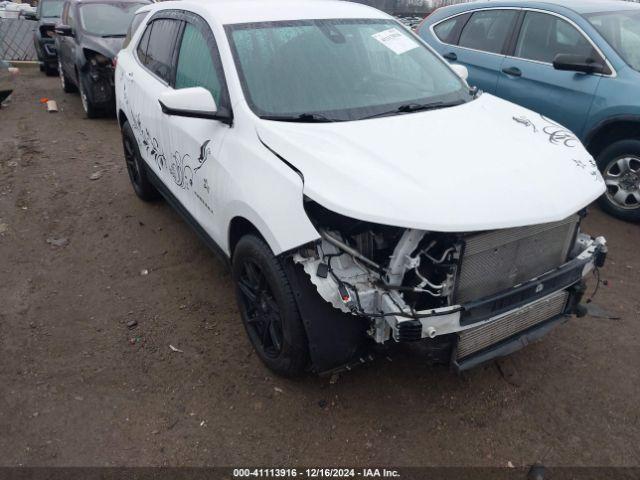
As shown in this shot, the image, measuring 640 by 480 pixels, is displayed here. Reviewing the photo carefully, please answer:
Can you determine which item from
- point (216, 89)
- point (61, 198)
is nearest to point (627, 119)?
point (216, 89)

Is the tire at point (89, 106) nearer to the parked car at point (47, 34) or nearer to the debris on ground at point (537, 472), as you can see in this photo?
the parked car at point (47, 34)

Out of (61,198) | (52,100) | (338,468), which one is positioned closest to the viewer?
(338,468)

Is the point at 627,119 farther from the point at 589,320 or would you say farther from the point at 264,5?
the point at 264,5

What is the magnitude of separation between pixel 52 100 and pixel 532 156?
9.60 m

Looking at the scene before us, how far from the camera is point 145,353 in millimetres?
3137

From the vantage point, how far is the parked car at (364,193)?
2.19 meters

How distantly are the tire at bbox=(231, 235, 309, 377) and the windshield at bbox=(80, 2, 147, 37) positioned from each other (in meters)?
6.64

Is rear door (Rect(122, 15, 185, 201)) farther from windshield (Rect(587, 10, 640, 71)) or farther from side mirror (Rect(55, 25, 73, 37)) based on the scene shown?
side mirror (Rect(55, 25, 73, 37))

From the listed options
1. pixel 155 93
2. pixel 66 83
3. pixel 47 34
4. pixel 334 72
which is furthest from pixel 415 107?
pixel 47 34

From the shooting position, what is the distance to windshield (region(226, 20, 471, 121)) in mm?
2799

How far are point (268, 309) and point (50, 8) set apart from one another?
506 inches

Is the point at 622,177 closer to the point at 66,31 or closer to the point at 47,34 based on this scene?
the point at 66,31

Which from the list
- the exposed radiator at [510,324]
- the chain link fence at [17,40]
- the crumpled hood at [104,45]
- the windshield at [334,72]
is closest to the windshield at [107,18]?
the crumpled hood at [104,45]

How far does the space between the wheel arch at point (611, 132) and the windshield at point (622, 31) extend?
49 cm
